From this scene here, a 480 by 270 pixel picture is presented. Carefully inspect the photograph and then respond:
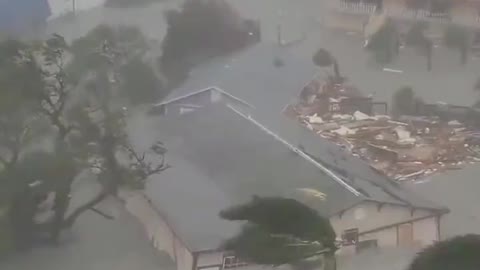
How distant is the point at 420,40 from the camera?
884mm

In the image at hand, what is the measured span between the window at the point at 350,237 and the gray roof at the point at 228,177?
0.03m

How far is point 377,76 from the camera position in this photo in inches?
34.4

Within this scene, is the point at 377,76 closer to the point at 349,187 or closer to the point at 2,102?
the point at 349,187

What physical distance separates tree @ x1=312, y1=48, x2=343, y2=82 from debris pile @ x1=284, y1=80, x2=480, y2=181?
1 centimetres

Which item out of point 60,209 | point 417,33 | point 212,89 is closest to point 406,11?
point 417,33

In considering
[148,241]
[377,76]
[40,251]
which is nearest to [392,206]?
[377,76]

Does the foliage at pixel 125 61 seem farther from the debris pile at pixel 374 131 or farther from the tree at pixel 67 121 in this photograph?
the debris pile at pixel 374 131

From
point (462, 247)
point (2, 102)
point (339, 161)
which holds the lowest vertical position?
point (462, 247)

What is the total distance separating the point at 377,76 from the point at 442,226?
0.20 m

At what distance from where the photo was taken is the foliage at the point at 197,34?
0.84 meters

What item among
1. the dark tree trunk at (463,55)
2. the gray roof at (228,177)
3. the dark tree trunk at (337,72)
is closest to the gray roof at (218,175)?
the gray roof at (228,177)

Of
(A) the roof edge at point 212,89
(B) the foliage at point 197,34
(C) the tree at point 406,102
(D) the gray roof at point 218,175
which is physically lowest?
(D) the gray roof at point 218,175

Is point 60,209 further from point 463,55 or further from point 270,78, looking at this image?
point 463,55

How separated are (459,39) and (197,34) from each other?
12.8 inches
